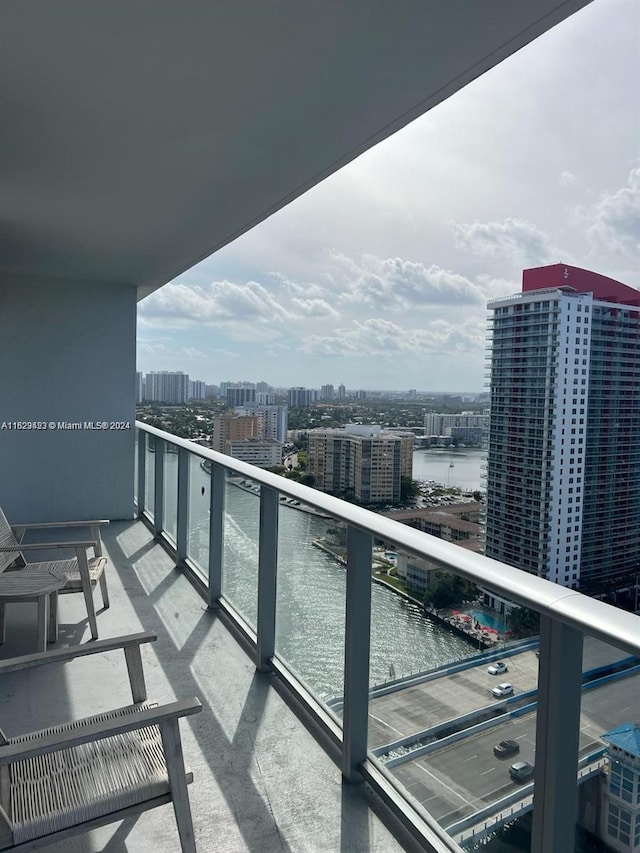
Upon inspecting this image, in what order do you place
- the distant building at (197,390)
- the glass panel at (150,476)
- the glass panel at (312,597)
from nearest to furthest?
1. the glass panel at (312,597)
2. the glass panel at (150,476)
3. the distant building at (197,390)

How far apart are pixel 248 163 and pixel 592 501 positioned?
125 inches

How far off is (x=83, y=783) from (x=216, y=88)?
258 centimetres

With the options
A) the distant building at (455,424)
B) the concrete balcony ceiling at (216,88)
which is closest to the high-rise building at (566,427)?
the distant building at (455,424)

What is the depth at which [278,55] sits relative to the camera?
7.86ft

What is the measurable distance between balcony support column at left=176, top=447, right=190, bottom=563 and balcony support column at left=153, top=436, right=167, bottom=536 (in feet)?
2.65

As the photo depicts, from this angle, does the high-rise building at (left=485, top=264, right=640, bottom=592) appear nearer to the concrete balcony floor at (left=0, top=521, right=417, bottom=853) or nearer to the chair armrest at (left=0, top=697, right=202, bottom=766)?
the concrete balcony floor at (left=0, top=521, right=417, bottom=853)

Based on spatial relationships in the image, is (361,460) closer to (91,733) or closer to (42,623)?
(42,623)

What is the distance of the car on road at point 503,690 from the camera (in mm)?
1604

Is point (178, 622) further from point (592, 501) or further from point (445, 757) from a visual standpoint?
point (592, 501)

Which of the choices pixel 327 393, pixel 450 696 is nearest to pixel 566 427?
pixel 450 696

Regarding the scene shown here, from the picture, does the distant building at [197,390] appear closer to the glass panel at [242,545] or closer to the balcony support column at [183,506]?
the balcony support column at [183,506]

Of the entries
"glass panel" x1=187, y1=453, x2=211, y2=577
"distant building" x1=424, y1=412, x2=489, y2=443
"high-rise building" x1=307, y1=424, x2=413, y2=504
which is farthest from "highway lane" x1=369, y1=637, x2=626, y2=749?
"high-rise building" x1=307, y1=424, x2=413, y2=504

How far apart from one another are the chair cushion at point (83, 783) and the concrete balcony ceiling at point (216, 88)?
7.56 ft

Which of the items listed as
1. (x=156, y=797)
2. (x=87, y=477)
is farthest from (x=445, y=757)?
(x=87, y=477)
